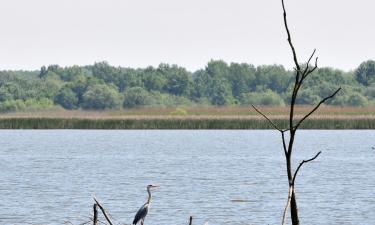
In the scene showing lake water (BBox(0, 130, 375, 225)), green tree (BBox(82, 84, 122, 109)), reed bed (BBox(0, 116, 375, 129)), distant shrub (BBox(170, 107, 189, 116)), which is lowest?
lake water (BBox(0, 130, 375, 225))

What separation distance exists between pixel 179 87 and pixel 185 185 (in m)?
102

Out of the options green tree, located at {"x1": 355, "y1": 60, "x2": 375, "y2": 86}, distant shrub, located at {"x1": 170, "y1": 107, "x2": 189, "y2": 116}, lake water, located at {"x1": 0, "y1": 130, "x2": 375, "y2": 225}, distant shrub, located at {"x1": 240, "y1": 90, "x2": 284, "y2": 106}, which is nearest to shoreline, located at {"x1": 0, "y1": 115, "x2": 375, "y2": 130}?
distant shrub, located at {"x1": 170, "y1": 107, "x2": 189, "y2": 116}

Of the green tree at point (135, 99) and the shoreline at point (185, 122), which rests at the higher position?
the green tree at point (135, 99)

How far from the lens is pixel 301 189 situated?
30906mm

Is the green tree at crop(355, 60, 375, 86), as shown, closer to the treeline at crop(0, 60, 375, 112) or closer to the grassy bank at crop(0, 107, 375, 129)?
the treeline at crop(0, 60, 375, 112)

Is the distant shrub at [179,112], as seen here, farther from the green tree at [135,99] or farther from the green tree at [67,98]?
the green tree at [67,98]

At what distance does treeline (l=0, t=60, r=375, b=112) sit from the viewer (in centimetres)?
11744

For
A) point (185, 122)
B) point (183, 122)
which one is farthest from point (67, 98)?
point (183, 122)

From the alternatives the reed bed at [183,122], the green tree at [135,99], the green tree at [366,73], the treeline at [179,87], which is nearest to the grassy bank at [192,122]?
the reed bed at [183,122]

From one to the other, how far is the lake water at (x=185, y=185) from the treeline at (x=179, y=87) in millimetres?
60614

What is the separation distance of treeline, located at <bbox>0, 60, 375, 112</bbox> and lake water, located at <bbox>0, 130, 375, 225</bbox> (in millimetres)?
60614

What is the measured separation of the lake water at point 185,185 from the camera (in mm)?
22797

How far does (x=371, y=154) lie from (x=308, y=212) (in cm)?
2907

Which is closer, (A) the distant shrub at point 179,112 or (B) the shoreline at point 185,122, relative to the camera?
(B) the shoreline at point 185,122
